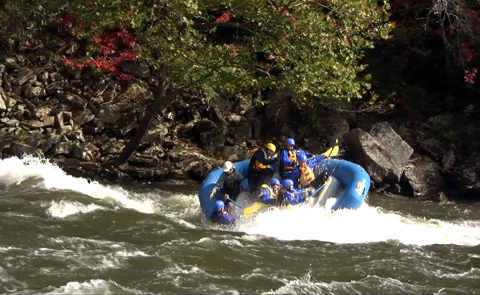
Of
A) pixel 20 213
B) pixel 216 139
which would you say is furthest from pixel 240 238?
pixel 216 139

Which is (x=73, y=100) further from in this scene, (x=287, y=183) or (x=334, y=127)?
(x=287, y=183)

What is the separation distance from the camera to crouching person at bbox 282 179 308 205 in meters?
9.15

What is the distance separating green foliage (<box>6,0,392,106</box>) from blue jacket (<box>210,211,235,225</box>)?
258 cm

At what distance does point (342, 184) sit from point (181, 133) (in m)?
5.04

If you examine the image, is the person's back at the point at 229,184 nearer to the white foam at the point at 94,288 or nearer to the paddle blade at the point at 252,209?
the paddle blade at the point at 252,209

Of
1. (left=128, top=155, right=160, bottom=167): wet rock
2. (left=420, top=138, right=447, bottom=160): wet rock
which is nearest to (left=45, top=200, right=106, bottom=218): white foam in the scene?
(left=128, top=155, right=160, bottom=167): wet rock

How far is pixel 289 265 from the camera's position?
6996 millimetres

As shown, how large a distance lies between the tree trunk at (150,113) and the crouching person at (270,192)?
3.15 metres

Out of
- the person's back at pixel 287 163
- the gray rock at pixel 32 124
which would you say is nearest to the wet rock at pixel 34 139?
the gray rock at pixel 32 124

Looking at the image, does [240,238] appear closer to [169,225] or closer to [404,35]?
[169,225]

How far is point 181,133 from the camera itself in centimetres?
1410

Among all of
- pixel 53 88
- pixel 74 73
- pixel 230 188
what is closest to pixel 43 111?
pixel 53 88

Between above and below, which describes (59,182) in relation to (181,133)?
below

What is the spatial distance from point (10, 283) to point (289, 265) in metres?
2.78
